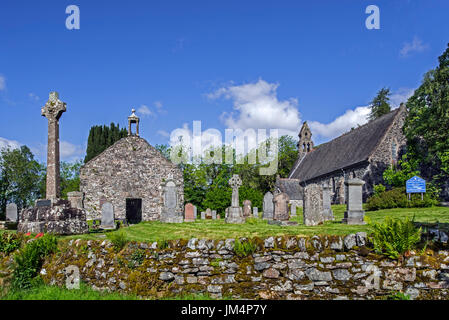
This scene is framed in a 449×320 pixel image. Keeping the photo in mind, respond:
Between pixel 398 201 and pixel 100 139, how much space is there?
36.0 m

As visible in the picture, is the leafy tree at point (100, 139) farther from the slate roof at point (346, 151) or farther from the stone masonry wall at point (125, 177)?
the slate roof at point (346, 151)

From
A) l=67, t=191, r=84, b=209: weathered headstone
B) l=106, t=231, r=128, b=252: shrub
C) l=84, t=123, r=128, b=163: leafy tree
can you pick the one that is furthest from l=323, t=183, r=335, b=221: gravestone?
l=84, t=123, r=128, b=163: leafy tree

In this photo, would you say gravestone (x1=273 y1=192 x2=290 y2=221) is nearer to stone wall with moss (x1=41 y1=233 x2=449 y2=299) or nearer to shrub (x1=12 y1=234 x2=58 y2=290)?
stone wall with moss (x1=41 y1=233 x2=449 y2=299)

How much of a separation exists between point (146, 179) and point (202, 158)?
23892 millimetres

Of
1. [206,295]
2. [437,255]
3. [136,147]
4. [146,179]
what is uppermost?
[136,147]

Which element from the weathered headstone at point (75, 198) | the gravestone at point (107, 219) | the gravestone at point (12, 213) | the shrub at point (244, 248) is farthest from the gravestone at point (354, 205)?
the gravestone at point (12, 213)

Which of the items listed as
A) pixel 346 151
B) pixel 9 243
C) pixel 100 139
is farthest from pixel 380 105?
pixel 9 243

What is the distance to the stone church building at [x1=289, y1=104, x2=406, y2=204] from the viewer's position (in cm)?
3083

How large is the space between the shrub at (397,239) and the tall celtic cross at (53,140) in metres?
10.6

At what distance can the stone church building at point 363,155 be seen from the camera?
30828mm
